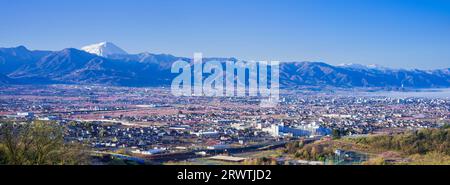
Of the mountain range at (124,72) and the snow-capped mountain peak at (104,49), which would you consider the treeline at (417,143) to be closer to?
the mountain range at (124,72)

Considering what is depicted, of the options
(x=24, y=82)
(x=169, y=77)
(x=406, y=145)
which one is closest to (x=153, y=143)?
(x=406, y=145)

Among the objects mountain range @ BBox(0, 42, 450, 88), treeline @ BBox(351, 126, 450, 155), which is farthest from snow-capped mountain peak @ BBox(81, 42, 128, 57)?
treeline @ BBox(351, 126, 450, 155)

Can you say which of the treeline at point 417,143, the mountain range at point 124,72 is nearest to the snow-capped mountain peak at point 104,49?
the mountain range at point 124,72

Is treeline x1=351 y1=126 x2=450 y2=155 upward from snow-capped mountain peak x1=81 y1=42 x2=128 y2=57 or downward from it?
downward

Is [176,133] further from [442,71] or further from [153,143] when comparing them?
[442,71]

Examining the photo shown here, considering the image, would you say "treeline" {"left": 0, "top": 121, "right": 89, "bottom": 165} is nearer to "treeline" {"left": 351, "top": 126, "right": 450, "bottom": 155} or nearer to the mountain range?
"treeline" {"left": 351, "top": 126, "right": 450, "bottom": 155}

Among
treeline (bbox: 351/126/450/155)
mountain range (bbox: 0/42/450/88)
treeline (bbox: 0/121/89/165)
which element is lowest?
treeline (bbox: 351/126/450/155)

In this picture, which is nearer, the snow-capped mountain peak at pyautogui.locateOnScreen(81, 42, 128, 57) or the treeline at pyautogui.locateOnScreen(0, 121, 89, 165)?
the treeline at pyautogui.locateOnScreen(0, 121, 89, 165)
